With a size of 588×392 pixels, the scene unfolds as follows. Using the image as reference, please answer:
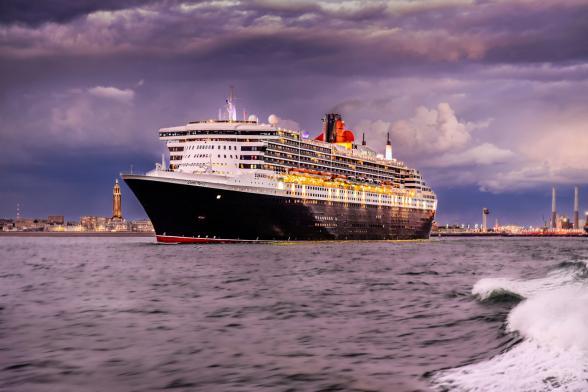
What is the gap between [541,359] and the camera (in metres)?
12.1

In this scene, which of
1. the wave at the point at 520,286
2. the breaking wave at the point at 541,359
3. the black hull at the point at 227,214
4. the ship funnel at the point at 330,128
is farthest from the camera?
the ship funnel at the point at 330,128

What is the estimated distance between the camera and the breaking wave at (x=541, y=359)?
35.4 ft

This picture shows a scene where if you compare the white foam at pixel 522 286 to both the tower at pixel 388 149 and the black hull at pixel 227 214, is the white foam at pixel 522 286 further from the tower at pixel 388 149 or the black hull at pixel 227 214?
the tower at pixel 388 149

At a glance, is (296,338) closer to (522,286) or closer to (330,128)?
(522,286)

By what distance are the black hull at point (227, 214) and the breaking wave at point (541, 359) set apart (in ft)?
208

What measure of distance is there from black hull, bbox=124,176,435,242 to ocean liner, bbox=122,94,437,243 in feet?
0.40

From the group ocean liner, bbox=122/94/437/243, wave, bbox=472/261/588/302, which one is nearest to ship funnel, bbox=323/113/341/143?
ocean liner, bbox=122/94/437/243

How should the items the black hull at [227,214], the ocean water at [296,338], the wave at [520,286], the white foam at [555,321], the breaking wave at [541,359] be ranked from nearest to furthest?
the breaking wave at [541,359], the ocean water at [296,338], the white foam at [555,321], the wave at [520,286], the black hull at [227,214]

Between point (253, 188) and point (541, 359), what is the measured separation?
231ft

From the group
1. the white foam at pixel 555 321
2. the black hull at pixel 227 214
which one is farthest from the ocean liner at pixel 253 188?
the white foam at pixel 555 321

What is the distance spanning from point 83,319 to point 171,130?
7041 cm

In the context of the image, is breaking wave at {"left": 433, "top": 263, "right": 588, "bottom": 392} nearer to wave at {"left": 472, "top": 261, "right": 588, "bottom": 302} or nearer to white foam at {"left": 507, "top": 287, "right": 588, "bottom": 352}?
white foam at {"left": 507, "top": 287, "right": 588, "bottom": 352}

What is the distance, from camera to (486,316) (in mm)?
19953

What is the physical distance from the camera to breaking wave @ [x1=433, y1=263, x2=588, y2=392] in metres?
10.8
